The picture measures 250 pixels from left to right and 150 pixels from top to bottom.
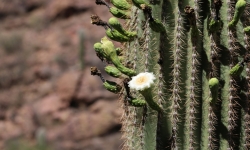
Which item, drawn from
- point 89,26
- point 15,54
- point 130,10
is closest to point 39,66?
point 15,54

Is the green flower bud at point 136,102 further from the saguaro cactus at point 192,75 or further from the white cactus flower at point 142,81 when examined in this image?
the white cactus flower at point 142,81

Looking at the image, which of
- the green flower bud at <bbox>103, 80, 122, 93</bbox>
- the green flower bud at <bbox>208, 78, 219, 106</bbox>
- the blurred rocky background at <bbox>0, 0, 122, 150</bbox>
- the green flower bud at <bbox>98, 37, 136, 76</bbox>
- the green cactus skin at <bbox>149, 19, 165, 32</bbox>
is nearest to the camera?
the green flower bud at <bbox>208, 78, 219, 106</bbox>

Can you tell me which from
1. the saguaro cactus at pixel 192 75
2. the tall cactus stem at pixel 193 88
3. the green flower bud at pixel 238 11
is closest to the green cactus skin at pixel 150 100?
the saguaro cactus at pixel 192 75

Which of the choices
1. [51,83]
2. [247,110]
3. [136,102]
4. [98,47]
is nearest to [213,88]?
[247,110]

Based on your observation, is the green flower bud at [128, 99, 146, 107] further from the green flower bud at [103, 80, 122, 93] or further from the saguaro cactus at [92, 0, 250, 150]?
the green flower bud at [103, 80, 122, 93]

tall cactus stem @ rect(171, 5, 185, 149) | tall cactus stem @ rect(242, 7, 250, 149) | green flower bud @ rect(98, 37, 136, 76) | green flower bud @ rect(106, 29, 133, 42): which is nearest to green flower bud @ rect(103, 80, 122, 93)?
green flower bud @ rect(98, 37, 136, 76)
